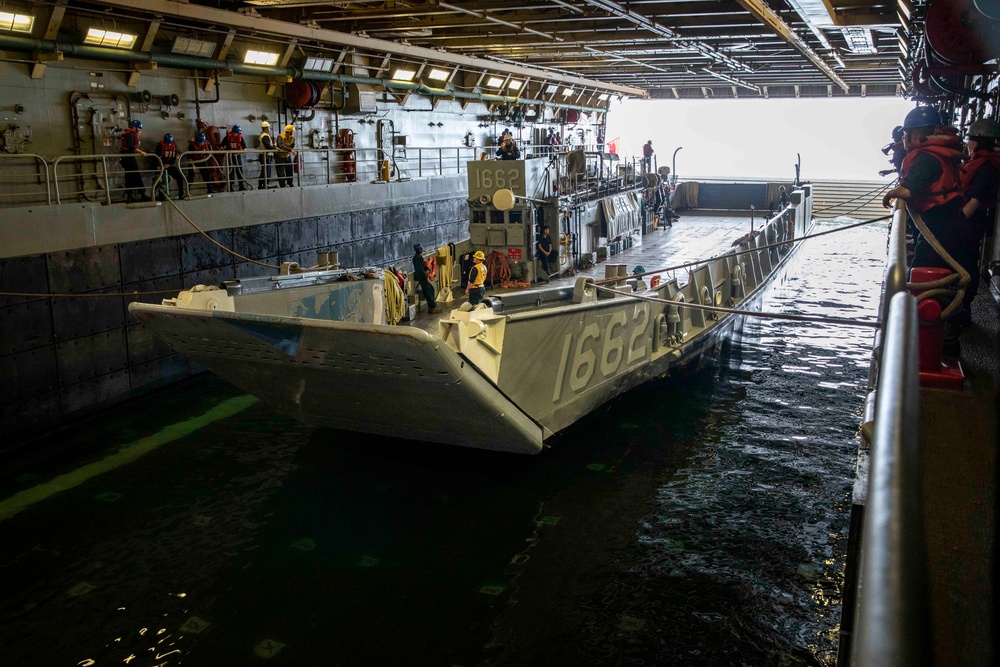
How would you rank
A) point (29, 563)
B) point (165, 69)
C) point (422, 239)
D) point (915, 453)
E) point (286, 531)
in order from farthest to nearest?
point (422, 239)
point (165, 69)
point (286, 531)
point (29, 563)
point (915, 453)

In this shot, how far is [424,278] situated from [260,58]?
767 cm

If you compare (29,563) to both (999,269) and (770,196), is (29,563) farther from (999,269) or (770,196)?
(770,196)

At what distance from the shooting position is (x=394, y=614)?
6.10 meters

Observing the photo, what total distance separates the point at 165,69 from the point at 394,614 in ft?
36.6

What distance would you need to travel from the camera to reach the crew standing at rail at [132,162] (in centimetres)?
1235

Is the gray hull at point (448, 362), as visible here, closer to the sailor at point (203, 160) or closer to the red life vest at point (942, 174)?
the red life vest at point (942, 174)

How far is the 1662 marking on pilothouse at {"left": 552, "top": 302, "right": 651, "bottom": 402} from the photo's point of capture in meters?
8.55

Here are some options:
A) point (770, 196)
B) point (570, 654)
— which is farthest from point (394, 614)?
point (770, 196)

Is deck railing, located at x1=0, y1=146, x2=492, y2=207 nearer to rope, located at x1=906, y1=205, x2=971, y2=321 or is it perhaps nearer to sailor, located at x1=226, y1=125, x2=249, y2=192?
sailor, located at x1=226, y1=125, x2=249, y2=192

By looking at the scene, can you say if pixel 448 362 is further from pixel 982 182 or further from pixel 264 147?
pixel 264 147

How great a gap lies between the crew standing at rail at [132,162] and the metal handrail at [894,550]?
41.0 ft

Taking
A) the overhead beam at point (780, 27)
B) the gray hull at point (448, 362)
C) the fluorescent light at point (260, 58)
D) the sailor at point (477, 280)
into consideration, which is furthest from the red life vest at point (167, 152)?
the overhead beam at point (780, 27)

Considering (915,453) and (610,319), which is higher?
(915,453)

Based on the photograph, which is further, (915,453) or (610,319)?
(610,319)
